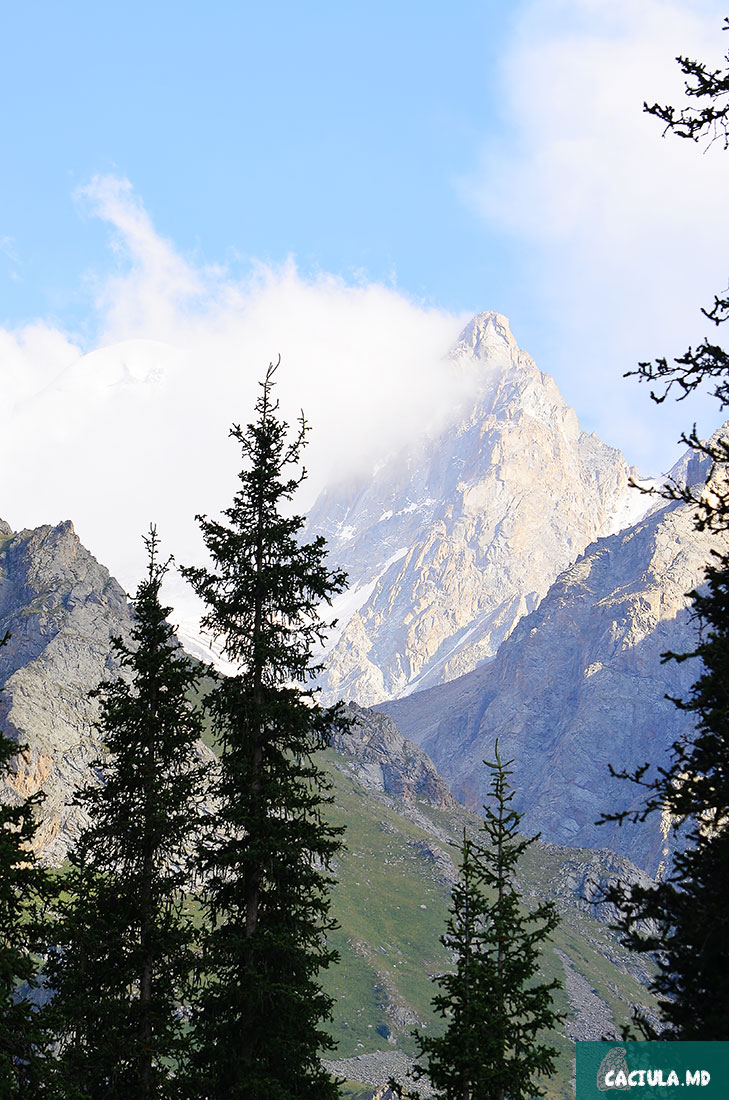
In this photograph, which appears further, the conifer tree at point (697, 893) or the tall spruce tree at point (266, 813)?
the tall spruce tree at point (266, 813)

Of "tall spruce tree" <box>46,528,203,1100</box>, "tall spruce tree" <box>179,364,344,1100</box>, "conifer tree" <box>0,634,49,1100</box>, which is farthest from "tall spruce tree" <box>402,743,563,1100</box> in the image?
"conifer tree" <box>0,634,49,1100</box>

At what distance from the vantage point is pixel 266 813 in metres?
23.7

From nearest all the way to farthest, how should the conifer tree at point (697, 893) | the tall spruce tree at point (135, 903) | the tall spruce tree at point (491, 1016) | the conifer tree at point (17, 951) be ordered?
the conifer tree at point (697, 893), the conifer tree at point (17, 951), the tall spruce tree at point (135, 903), the tall spruce tree at point (491, 1016)

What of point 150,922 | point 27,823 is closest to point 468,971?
point 150,922

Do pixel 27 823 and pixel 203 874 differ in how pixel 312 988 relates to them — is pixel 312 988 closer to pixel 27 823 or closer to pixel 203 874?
pixel 203 874

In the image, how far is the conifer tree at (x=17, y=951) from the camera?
1725 cm

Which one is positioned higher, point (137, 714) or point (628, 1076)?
point (137, 714)

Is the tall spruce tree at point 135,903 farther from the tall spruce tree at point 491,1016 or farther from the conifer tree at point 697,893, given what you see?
the conifer tree at point 697,893

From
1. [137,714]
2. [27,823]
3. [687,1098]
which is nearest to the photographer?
[687,1098]

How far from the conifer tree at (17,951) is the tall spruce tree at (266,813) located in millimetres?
5073

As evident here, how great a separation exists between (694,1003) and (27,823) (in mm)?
11396

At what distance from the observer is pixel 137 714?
24.7 m

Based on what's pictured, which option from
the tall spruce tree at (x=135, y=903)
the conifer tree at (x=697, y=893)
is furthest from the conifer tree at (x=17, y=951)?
the conifer tree at (x=697, y=893)

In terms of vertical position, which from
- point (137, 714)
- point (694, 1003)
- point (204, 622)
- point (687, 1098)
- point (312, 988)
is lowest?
point (687, 1098)
